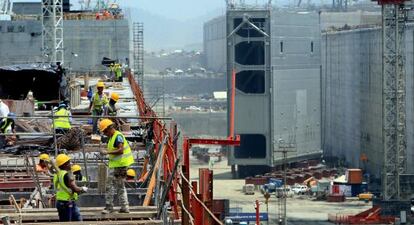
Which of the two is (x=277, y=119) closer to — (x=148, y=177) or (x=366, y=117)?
(x=366, y=117)

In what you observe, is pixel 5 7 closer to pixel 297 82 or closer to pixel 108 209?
pixel 297 82

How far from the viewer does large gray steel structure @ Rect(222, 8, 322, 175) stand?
363 feet

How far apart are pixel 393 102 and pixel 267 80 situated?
31941 mm

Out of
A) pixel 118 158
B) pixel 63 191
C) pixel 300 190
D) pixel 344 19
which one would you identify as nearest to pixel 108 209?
pixel 118 158

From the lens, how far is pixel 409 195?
83438mm

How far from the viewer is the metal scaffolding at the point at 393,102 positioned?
8131 cm

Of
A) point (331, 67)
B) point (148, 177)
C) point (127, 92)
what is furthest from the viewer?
point (331, 67)

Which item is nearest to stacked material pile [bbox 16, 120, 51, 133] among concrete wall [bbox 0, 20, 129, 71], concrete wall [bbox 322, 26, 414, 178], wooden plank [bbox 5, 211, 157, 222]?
wooden plank [bbox 5, 211, 157, 222]

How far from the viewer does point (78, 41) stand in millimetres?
94562

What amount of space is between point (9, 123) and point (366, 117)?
79.8 metres

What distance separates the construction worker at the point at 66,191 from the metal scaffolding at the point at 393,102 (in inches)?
2559

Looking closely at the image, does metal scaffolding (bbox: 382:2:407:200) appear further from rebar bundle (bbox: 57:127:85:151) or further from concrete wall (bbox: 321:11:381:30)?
concrete wall (bbox: 321:11:381:30)

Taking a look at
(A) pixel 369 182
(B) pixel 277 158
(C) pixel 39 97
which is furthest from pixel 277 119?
(C) pixel 39 97

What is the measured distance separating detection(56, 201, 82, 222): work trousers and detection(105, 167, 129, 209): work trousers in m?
0.70
